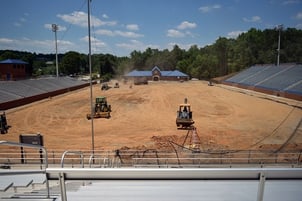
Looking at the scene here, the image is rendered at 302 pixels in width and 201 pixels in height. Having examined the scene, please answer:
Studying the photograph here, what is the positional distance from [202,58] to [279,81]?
151ft

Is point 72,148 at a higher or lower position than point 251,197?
lower

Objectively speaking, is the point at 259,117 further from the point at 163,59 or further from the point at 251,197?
the point at 163,59

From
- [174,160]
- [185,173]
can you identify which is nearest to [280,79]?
[174,160]

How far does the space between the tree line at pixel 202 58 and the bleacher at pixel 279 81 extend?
23.9 meters

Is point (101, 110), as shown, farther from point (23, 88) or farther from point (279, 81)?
point (279, 81)

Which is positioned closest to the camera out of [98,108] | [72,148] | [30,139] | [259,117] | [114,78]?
[30,139]

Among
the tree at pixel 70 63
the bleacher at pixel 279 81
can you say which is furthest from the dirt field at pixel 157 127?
the tree at pixel 70 63

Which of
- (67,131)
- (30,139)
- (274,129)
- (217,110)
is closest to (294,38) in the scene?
(217,110)

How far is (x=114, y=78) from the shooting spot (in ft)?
362

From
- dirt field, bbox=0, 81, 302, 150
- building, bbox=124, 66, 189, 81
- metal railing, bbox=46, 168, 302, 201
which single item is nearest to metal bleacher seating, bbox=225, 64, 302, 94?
dirt field, bbox=0, 81, 302, 150

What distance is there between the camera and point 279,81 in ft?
165

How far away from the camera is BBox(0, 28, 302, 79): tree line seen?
85750 millimetres

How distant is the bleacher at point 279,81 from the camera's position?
1721 inches

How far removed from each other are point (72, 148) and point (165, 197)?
51.4ft
